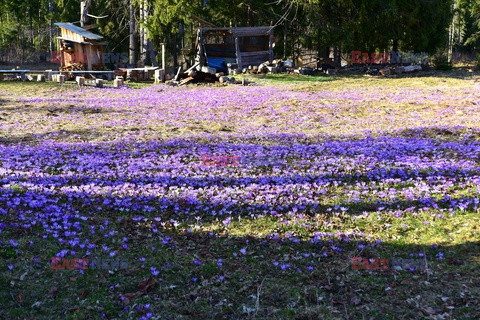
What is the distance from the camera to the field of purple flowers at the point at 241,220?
445 centimetres

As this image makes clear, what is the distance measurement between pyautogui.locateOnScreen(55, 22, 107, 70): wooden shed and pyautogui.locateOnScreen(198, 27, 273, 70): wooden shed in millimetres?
6906

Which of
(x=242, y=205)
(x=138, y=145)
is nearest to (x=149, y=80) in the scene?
(x=138, y=145)

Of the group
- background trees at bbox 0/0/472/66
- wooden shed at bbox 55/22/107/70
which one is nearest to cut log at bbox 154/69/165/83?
background trees at bbox 0/0/472/66

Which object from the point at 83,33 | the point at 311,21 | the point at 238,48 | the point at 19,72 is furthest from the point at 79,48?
the point at 311,21

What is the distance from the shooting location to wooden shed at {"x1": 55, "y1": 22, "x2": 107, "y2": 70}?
2865 centimetres

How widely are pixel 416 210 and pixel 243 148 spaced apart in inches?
190

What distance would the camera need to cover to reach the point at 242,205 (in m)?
6.89

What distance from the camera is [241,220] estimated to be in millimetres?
6402

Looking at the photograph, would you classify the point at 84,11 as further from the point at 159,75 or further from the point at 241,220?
the point at 241,220

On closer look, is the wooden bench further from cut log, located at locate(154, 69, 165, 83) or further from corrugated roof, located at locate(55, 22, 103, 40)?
cut log, located at locate(154, 69, 165, 83)

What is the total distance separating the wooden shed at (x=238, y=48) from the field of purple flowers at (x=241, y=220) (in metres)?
17.9

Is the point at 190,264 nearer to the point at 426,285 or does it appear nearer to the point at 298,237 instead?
the point at 298,237

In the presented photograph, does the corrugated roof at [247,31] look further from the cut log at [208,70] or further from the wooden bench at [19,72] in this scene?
the wooden bench at [19,72]

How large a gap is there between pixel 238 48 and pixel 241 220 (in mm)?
25204
